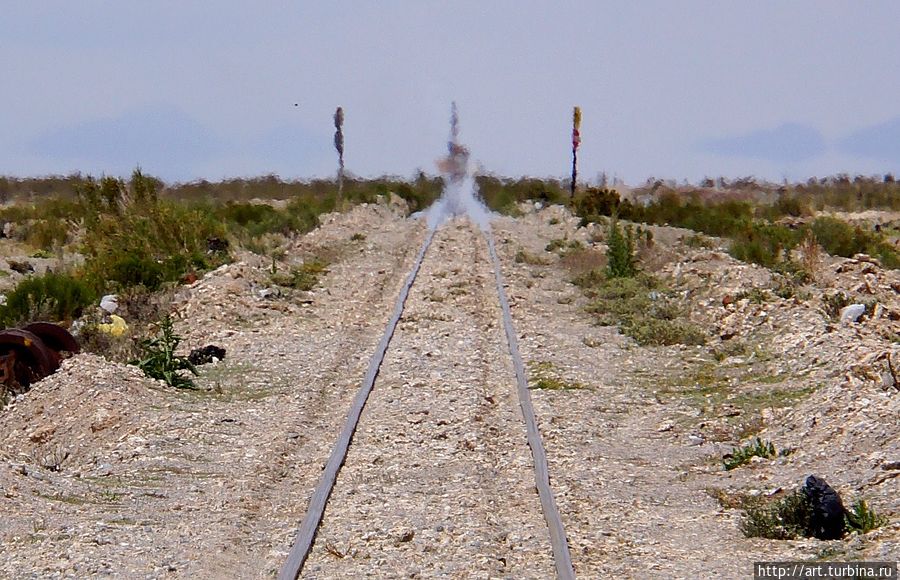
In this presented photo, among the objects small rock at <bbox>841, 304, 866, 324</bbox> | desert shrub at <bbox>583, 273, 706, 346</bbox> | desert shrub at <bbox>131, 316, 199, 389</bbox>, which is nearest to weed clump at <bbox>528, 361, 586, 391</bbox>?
desert shrub at <bbox>583, 273, 706, 346</bbox>

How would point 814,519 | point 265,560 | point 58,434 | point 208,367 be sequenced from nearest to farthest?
point 265,560 < point 814,519 < point 58,434 < point 208,367

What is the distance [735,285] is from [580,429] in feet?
26.4

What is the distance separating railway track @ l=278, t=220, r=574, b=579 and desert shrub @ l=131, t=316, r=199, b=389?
209cm

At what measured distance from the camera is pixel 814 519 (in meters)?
8.43

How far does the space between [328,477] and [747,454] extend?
374cm

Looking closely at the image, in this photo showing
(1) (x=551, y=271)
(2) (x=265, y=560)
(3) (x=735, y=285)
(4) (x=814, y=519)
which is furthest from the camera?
(1) (x=551, y=271)

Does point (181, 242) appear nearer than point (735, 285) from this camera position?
No

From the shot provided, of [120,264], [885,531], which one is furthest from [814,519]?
[120,264]

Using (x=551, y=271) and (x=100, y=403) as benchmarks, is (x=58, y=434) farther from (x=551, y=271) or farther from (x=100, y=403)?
(x=551, y=271)

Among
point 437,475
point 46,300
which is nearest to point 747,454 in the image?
point 437,475

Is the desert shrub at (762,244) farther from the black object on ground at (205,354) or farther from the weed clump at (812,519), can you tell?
the weed clump at (812,519)

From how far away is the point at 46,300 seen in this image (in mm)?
17969

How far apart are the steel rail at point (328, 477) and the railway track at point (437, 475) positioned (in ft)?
0.04

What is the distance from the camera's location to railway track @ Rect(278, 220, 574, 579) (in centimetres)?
779
